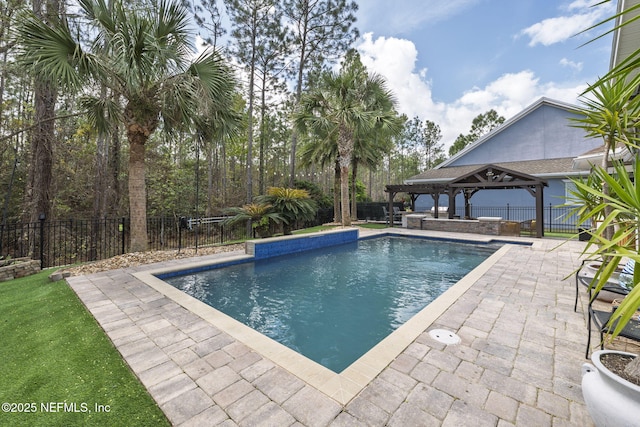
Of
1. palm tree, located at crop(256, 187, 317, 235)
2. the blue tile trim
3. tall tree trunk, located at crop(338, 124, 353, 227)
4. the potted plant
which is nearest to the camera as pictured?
the potted plant

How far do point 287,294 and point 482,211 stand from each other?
1622cm

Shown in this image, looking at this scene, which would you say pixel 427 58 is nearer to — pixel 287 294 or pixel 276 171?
pixel 276 171

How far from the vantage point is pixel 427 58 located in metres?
16.9

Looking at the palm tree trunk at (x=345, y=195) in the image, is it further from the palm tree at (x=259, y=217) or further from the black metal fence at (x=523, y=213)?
the black metal fence at (x=523, y=213)

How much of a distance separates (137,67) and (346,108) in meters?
8.24

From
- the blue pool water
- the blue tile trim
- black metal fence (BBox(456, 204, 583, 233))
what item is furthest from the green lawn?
black metal fence (BBox(456, 204, 583, 233))

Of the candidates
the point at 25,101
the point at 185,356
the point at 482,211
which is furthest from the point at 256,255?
the point at 482,211

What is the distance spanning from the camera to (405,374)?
2.51m

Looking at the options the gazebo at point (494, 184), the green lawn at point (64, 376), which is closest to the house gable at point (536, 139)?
the gazebo at point (494, 184)

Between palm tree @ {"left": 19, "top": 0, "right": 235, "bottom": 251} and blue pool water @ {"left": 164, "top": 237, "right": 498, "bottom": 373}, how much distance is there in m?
3.83

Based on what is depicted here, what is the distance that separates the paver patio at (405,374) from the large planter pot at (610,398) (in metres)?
0.46

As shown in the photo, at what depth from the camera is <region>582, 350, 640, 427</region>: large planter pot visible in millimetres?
1483

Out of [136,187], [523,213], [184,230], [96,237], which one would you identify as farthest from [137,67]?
[523,213]

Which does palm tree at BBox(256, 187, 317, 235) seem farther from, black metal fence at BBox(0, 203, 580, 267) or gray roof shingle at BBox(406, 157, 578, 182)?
gray roof shingle at BBox(406, 157, 578, 182)
